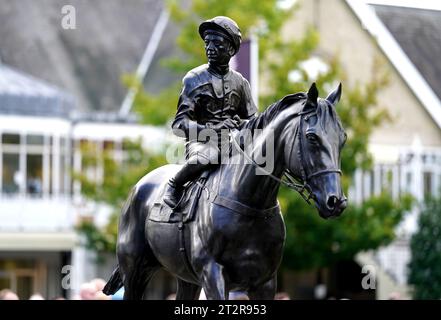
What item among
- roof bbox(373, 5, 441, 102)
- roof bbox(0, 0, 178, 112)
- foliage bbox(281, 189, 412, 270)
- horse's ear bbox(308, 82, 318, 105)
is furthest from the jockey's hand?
roof bbox(0, 0, 178, 112)

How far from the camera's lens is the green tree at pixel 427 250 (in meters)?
28.0

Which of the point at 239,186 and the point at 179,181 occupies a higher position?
the point at 179,181

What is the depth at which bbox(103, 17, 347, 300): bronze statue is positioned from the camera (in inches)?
316

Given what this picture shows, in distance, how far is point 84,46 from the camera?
39375 millimetres

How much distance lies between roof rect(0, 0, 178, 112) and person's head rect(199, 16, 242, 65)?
27.7 m

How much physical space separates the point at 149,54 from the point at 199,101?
1214 inches

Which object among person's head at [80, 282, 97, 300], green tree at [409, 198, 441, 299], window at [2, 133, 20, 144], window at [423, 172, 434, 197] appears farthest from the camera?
window at [423, 172, 434, 197]

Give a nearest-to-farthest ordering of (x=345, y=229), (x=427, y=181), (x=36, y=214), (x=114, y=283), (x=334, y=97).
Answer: (x=334, y=97) < (x=114, y=283) < (x=345, y=229) < (x=36, y=214) < (x=427, y=181)

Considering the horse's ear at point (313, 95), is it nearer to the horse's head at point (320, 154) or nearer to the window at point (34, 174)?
the horse's head at point (320, 154)

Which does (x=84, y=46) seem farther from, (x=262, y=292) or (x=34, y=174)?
(x=262, y=292)

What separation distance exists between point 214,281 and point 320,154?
1166 mm

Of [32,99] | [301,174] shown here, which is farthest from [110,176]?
[301,174]

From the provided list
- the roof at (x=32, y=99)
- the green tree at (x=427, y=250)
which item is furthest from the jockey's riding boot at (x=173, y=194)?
the roof at (x=32, y=99)

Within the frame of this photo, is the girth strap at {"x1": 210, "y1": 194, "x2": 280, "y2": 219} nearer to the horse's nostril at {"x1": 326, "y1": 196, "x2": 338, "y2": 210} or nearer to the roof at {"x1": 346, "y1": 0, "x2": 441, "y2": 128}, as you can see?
the horse's nostril at {"x1": 326, "y1": 196, "x2": 338, "y2": 210}
